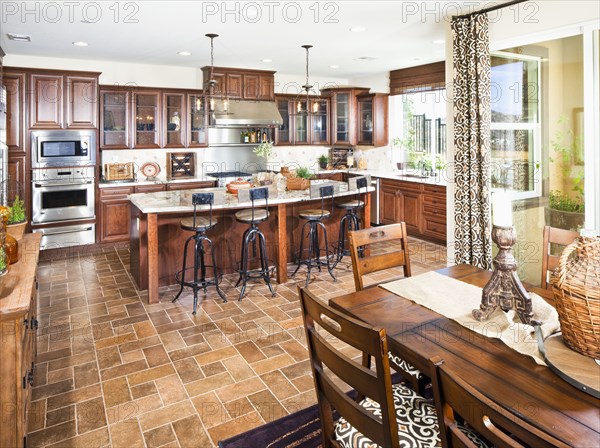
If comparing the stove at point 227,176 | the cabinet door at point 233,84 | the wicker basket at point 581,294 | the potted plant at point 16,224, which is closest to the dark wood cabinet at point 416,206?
the stove at point 227,176

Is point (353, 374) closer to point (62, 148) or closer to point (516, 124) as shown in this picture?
point (516, 124)

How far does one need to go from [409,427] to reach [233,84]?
6299mm

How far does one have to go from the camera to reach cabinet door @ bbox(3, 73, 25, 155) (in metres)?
5.57

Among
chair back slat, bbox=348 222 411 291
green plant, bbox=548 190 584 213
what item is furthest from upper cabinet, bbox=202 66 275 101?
chair back slat, bbox=348 222 411 291

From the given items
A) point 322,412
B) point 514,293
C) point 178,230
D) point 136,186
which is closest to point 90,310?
point 178,230

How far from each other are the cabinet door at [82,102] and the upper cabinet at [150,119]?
316mm

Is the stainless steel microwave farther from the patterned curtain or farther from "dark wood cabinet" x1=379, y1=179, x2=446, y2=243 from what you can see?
the patterned curtain

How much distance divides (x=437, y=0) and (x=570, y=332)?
3338 mm

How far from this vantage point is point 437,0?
12.7ft

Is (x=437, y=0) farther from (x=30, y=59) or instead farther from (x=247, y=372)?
(x=30, y=59)

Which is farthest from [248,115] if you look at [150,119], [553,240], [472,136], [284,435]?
[284,435]

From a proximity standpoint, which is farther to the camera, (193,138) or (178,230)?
(193,138)

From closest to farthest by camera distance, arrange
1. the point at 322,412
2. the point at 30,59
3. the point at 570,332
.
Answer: the point at 570,332, the point at 322,412, the point at 30,59

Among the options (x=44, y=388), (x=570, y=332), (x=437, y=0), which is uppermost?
(x=437, y=0)
